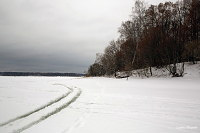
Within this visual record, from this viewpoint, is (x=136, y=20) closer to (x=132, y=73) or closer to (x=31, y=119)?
(x=132, y=73)

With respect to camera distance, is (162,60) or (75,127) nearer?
(75,127)

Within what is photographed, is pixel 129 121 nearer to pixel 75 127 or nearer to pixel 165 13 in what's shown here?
pixel 75 127

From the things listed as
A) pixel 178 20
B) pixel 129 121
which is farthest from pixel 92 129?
pixel 178 20

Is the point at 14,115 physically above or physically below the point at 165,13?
below

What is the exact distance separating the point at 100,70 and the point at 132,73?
4359cm

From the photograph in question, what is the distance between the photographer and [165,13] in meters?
33.5

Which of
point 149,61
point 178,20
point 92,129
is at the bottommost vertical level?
point 92,129

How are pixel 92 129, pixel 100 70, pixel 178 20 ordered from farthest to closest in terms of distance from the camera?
pixel 100 70, pixel 178 20, pixel 92 129

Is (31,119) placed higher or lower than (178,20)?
lower

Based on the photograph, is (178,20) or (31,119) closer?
(31,119)

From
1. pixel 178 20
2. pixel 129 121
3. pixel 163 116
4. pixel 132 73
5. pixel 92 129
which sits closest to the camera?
pixel 92 129

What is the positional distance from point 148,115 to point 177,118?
1.00m

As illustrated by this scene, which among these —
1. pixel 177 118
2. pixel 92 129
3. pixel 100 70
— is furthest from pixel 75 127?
pixel 100 70

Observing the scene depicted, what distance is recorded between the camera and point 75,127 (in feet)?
16.6
